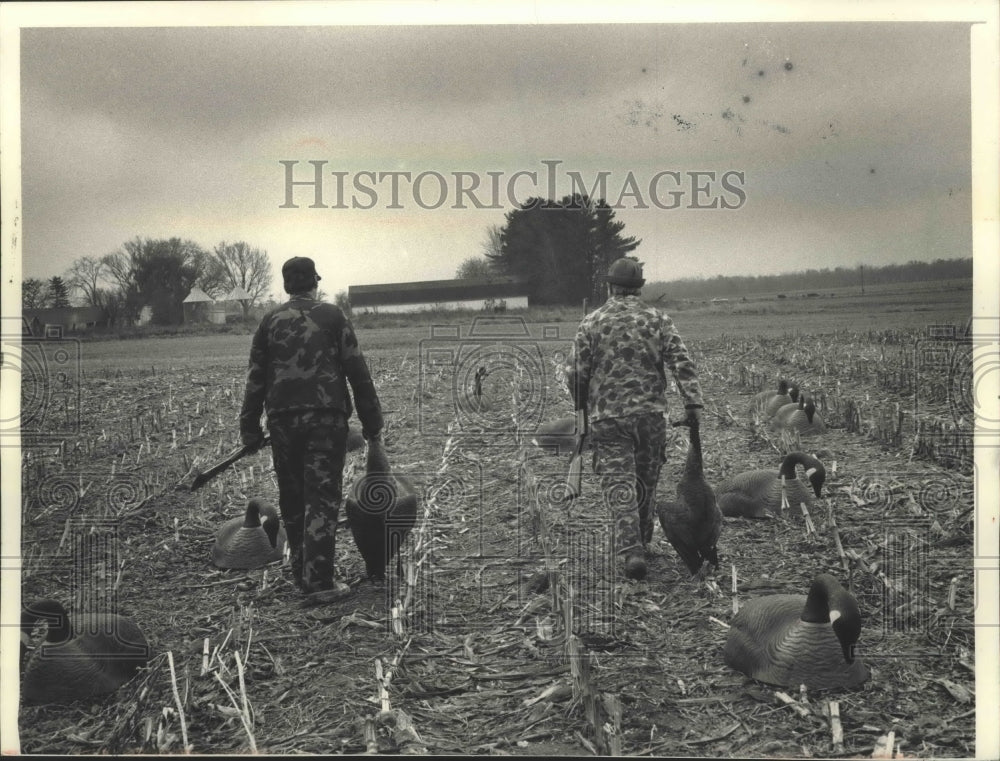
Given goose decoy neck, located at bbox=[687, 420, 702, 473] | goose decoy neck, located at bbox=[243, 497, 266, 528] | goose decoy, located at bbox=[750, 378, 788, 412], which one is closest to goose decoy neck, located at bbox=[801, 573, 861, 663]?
goose decoy neck, located at bbox=[687, 420, 702, 473]

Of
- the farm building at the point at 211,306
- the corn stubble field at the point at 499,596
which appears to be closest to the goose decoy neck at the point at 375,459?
the corn stubble field at the point at 499,596

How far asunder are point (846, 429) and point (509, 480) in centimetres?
429

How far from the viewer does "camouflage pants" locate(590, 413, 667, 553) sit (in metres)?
6.29

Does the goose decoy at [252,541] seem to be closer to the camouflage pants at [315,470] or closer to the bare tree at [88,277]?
the camouflage pants at [315,470]

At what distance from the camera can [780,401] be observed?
11.2 meters

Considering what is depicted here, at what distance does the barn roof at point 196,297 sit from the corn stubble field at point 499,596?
2.26 ft

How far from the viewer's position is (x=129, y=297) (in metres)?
7.03

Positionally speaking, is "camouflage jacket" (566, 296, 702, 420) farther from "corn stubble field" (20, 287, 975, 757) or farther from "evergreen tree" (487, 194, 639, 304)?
"corn stubble field" (20, 287, 975, 757)

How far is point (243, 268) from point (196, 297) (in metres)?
1.14

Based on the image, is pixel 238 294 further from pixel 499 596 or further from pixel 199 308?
pixel 499 596

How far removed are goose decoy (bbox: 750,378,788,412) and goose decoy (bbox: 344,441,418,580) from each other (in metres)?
6.82

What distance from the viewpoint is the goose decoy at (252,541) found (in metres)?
6.48

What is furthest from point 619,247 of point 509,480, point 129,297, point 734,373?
point 734,373

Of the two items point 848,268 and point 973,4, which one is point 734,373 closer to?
point 848,268
